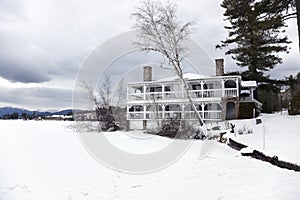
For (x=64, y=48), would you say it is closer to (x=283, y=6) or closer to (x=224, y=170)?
(x=224, y=170)

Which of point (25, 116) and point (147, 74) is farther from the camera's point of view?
point (147, 74)

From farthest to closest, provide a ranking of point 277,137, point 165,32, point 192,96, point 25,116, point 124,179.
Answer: point 192,96 < point 165,32 < point 277,137 < point 25,116 < point 124,179

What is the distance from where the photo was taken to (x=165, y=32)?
21.7 m

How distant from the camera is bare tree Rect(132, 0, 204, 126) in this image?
21406 mm

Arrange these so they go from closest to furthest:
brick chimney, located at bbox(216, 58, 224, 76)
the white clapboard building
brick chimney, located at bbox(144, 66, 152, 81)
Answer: the white clapboard building < brick chimney, located at bbox(216, 58, 224, 76) < brick chimney, located at bbox(144, 66, 152, 81)

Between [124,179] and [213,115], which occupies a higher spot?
[213,115]

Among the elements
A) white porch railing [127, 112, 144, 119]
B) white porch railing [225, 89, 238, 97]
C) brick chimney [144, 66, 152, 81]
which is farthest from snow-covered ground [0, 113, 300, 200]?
brick chimney [144, 66, 152, 81]

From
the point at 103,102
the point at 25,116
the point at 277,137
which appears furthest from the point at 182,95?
the point at 25,116

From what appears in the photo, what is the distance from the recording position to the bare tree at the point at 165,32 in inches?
843

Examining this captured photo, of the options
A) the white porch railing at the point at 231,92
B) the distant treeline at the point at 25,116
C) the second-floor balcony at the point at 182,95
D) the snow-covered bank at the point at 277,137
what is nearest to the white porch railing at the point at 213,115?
the second-floor balcony at the point at 182,95

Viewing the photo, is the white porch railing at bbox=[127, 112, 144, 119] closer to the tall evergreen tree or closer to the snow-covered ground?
the tall evergreen tree

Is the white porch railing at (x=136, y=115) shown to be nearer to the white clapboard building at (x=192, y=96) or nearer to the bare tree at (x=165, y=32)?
the white clapboard building at (x=192, y=96)

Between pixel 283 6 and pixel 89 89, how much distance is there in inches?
583

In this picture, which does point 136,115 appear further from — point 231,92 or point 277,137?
point 277,137
